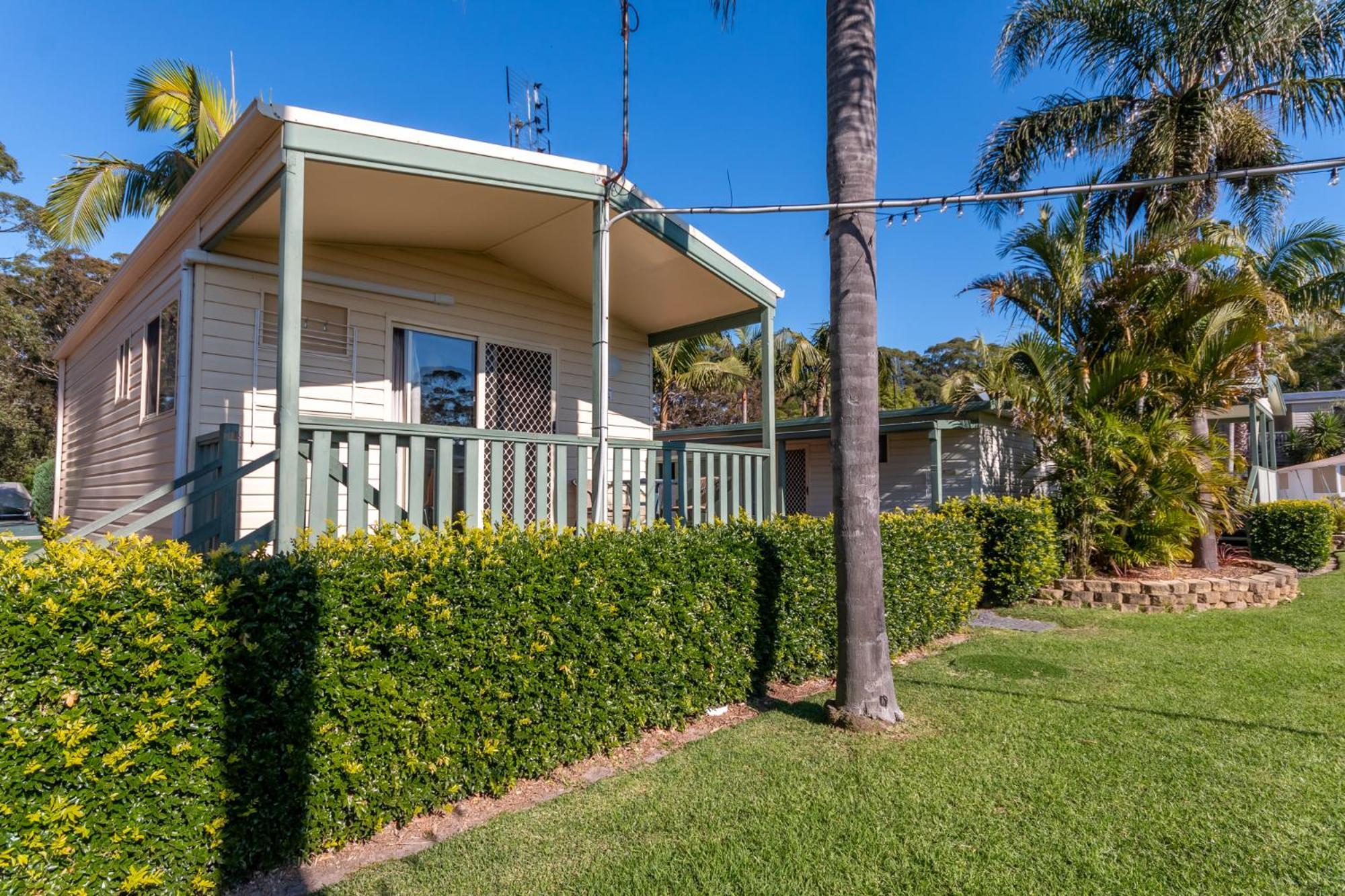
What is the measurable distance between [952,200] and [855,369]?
1.66m

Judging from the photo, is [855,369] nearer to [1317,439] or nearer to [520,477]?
[520,477]

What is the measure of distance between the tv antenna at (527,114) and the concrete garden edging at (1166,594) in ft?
27.0

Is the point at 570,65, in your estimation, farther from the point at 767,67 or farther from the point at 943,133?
the point at 943,133

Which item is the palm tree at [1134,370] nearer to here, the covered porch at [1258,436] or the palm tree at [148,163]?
the covered porch at [1258,436]

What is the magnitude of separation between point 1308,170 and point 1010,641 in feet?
15.1

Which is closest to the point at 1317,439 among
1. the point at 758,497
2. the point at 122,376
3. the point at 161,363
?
the point at 758,497

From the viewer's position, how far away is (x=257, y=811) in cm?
288

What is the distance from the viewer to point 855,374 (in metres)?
4.63

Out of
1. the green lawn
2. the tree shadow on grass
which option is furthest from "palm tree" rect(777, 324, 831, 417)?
the green lawn

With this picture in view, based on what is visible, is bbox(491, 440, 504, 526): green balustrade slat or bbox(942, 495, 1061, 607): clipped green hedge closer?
bbox(491, 440, 504, 526): green balustrade slat

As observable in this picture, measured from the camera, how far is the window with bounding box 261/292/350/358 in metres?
5.97

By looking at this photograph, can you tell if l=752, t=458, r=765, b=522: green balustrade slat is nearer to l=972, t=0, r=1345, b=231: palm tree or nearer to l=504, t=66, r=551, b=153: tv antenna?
l=504, t=66, r=551, b=153: tv antenna

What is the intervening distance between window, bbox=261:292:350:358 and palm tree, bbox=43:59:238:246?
749 centimetres

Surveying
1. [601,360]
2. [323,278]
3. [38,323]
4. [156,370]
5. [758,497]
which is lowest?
[758,497]
